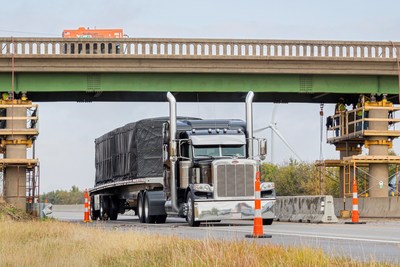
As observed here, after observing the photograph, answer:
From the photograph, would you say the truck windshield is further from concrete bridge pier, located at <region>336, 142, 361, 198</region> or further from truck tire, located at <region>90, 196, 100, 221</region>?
concrete bridge pier, located at <region>336, 142, 361, 198</region>

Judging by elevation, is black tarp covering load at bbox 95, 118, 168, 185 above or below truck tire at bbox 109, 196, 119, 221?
above

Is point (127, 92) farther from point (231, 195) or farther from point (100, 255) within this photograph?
point (100, 255)

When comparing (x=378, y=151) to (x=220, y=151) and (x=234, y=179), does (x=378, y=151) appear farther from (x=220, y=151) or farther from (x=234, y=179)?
(x=234, y=179)

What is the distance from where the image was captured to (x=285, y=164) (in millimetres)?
102438

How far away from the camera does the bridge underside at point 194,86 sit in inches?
1817

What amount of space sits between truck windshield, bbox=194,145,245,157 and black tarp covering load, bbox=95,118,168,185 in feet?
17.6

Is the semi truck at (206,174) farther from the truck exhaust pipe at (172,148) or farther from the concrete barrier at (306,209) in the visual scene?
the concrete barrier at (306,209)

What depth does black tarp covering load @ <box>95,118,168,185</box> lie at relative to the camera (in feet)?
118

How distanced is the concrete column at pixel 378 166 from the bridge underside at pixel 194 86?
46.2 inches

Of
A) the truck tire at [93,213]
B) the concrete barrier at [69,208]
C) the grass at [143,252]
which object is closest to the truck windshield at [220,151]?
the grass at [143,252]

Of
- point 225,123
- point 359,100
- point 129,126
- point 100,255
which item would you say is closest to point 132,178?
point 129,126

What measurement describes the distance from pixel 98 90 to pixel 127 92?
1.68 m

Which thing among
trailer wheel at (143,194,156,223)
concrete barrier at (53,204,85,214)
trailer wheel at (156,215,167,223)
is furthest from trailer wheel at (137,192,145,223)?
concrete barrier at (53,204,85,214)

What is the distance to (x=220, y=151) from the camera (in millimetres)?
29812
